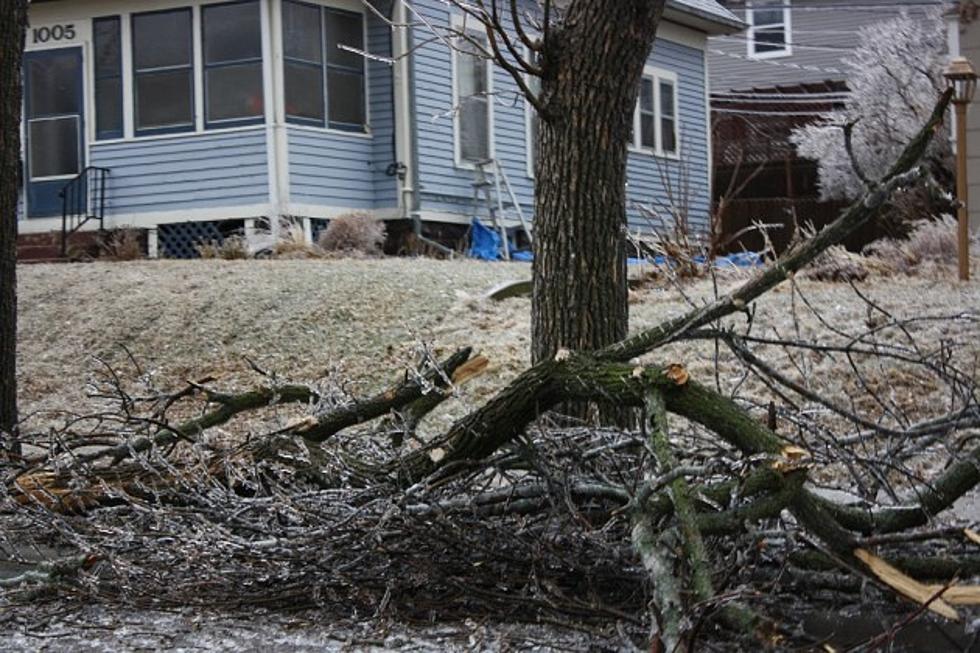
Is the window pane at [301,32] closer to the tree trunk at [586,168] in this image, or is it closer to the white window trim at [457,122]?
the white window trim at [457,122]

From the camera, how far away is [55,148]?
18.7 meters

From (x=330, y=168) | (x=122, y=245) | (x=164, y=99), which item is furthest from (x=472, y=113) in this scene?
(x=122, y=245)

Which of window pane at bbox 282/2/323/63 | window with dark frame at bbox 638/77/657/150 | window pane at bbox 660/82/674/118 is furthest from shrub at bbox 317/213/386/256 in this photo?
window pane at bbox 660/82/674/118

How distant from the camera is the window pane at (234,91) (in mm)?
A: 17656

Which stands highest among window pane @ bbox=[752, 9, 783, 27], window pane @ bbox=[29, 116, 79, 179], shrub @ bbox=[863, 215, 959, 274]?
window pane @ bbox=[752, 9, 783, 27]

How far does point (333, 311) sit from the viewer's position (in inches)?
456

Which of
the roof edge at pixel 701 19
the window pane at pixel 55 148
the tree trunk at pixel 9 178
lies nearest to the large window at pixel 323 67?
the window pane at pixel 55 148

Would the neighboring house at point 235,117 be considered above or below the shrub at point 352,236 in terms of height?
above

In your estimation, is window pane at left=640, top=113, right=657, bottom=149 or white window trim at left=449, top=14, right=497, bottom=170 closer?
white window trim at left=449, top=14, right=497, bottom=170

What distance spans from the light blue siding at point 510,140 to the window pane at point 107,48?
4008 millimetres

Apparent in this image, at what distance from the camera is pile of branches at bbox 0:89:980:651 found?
11.9 ft

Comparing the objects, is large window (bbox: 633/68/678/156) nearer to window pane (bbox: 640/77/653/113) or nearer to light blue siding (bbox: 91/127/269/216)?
window pane (bbox: 640/77/653/113)

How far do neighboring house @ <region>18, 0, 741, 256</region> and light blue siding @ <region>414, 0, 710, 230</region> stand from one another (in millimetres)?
41

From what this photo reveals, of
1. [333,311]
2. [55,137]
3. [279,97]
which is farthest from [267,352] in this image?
[55,137]
